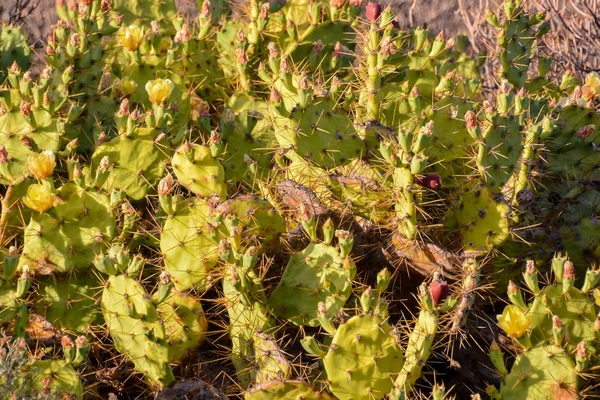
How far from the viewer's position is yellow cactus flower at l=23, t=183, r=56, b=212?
328cm

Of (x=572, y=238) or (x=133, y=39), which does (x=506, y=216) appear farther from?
(x=133, y=39)

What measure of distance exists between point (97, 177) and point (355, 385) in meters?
1.29

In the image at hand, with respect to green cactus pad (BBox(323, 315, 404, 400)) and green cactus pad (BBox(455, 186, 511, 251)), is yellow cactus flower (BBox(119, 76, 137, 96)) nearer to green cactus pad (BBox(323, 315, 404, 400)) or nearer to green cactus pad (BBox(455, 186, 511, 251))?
green cactus pad (BBox(455, 186, 511, 251))

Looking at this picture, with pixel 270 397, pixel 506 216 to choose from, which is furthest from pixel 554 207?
pixel 270 397

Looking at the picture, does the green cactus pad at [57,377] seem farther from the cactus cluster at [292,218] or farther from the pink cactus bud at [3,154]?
the pink cactus bud at [3,154]

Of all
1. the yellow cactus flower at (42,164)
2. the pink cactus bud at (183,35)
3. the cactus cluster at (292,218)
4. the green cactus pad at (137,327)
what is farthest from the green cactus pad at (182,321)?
the pink cactus bud at (183,35)

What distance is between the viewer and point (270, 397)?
2.93 metres

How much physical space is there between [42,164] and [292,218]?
1039 millimetres

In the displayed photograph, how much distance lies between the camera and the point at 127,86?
4.13 meters

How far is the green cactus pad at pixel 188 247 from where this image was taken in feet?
11.0

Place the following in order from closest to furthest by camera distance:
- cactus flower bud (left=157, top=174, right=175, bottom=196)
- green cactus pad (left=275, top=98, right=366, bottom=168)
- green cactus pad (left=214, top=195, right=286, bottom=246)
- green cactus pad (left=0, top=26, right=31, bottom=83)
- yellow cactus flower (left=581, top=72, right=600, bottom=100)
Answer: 1. cactus flower bud (left=157, top=174, right=175, bottom=196)
2. green cactus pad (left=214, top=195, right=286, bottom=246)
3. green cactus pad (left=275, top=98, right=366, bottom=168)
4. yellow cactus flower (left=581, top=72, right=600, bottom=100)
5. green cactus pad (left=0, top=26, right=31, bottom=83)

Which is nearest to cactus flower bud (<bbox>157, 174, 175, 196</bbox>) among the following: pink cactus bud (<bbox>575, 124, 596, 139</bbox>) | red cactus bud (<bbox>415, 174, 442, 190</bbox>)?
red cactus bud (<bbox>415, 174, 442, 190</bbox>)

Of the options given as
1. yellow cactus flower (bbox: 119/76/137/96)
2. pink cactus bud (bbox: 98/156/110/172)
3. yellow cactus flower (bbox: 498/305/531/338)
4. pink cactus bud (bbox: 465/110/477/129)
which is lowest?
yellow cactus flower (bbox: 498/305/531/338)

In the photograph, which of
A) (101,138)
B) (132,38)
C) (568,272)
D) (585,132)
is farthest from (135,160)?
(585,132)
